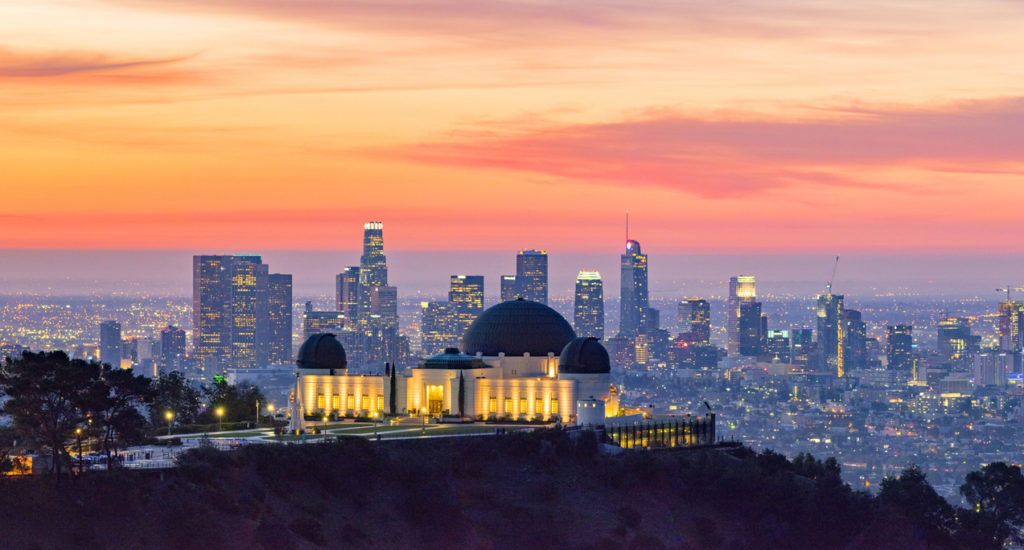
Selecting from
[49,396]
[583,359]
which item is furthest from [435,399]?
[49,396]

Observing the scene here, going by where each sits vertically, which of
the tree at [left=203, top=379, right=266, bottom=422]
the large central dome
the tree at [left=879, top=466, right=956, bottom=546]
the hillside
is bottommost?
the tree at [left=879, top=466, right=956, bottom=546]

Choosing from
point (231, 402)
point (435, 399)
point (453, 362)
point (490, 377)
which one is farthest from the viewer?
point (231, 402)

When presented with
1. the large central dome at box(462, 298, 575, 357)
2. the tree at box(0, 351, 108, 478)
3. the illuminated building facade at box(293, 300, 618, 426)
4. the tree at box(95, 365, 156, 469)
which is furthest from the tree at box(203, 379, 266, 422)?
the tree at box(0, 351, 108, 478)

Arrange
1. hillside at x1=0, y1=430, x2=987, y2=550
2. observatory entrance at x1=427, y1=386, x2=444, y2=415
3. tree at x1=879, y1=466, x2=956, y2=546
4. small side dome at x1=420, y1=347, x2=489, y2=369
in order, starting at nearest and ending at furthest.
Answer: hillside at x1=0, y1=430, x2=987, y2=550 < tree at x1=879, y1=466, x2=956, y2=546 < observatory entrance at x1=427, y1=386, x2=444, y2=415 < small side dome at x1=420, y1=347, x2=489, y2=369

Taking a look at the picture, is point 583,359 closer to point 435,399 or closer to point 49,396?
point 435,399

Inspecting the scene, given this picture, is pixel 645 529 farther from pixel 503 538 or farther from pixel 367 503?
pixel 367 503

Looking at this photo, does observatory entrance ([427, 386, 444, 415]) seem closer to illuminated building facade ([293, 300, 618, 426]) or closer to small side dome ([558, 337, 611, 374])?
illuminated building facade ([293, 300, 618, 426])
